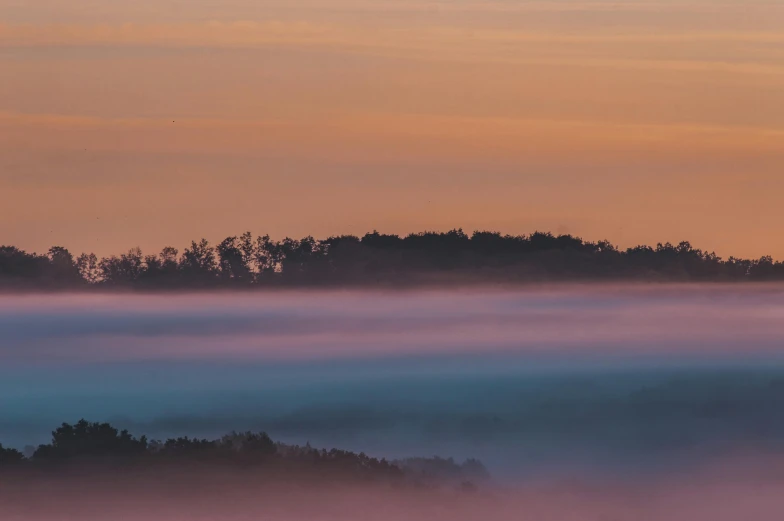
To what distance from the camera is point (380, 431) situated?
7456 centimetres

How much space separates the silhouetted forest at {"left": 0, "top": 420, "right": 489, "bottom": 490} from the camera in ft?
202

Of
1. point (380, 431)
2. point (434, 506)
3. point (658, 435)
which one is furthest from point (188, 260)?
point (434, 506)

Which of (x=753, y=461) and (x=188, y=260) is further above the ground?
(x=188, y=260)

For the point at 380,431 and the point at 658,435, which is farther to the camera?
the point at 658,435

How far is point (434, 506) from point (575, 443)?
74.9 ft

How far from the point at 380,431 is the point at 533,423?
1315cm

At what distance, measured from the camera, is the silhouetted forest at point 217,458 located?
61.6 meters

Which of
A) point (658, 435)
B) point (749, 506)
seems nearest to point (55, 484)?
point (749, 506)

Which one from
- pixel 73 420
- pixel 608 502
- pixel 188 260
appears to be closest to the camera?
pixel 608 502

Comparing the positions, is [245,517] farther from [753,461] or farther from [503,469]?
[753,461]

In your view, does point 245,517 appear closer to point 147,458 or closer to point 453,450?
point 147,458

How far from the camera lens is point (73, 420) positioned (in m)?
66.4

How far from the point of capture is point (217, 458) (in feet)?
213

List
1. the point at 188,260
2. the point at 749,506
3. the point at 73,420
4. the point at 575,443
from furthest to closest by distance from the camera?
1. the point at 188,260
2. the point at 575,443
3. the point at 73,420
4. the point at 749,506
